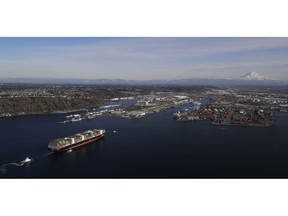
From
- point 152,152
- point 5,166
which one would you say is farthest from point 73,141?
point 152,152

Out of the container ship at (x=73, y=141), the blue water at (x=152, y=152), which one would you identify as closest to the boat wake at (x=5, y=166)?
the blue water at (x=152, y=152)

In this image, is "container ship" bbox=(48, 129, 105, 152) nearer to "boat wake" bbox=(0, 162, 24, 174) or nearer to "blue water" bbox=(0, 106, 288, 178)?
"blue water" bbox=(0, 106, 288, 178)

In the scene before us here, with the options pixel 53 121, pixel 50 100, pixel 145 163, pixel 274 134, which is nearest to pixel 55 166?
pixel 145 163

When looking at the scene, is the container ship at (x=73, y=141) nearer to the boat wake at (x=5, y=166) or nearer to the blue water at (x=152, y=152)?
the blue water at (x=152, y=152)

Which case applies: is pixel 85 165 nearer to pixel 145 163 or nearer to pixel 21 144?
pixel 145 163

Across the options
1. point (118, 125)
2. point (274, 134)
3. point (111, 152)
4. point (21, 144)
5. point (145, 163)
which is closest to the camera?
point (145, 163)

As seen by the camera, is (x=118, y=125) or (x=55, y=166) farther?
(x=118, y=125)

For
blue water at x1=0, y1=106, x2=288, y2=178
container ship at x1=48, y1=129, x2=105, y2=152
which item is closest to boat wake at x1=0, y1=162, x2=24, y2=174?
blue water at x1=0, y1=106, x2=288, y2=178
